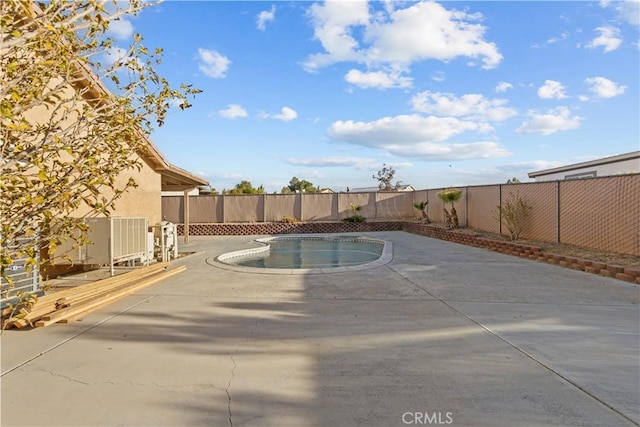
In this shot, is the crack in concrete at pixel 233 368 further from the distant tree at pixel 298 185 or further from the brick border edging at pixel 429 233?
the distant tree at pixel 298 185

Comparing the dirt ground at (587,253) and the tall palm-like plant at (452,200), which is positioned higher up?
the tall palm-like plant at (452,200)

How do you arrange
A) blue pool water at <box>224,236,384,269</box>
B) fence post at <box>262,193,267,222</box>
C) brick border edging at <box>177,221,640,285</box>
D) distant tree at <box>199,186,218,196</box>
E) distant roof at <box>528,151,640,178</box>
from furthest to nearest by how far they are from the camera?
1. distant tree at <box>199,186,218,196</box>
2. fence post at <box>262,193,267,222</box>
3. distant roof at <box>528,151,640,178</box>
4. blue pool water at <box>224,236,384,269</box>
5. brick border edging at <box>177,221,640,285</box>

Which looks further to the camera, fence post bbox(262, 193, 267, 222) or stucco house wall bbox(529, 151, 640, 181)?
fence post bbox(262, 193, 267, 222)

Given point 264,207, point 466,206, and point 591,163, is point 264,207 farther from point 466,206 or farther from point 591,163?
point 591,163

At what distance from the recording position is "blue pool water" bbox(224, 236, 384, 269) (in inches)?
478

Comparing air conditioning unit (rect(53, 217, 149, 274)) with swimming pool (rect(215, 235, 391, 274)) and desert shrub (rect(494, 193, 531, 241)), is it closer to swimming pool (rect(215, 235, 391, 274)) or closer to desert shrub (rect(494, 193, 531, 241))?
swimming pool (rect(215, 235, 391, 274))

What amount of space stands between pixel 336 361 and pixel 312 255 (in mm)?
10971

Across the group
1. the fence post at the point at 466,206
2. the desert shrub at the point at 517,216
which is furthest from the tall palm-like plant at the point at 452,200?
the desert shrub at the point at 517,216

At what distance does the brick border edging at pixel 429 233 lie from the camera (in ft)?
26.1

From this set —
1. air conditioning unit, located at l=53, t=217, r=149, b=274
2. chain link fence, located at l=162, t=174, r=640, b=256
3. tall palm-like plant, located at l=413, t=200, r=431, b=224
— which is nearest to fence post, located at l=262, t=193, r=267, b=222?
chain link fence, located at l=162, t=174, r=640, b=256

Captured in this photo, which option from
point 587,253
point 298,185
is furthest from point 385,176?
point 587,253

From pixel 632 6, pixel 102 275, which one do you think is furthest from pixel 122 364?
pixel 632 6

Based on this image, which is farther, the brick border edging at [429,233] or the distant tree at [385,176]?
→ the distant tree at [385,176]

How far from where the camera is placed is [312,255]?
47.8 feet
